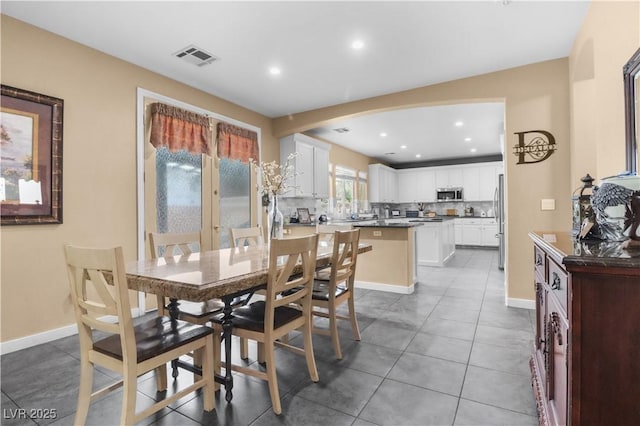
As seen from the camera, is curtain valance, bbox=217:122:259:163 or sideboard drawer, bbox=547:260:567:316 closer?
sideboard drawer, bbox=547:260:567:316

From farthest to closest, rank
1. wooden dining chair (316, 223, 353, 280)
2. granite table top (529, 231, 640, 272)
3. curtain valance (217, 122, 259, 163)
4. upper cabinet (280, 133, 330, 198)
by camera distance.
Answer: upper cabinet (280, 133, 330, 198) → curtain valance (217, 122, 259, 163) → wooden dining chair (316, 223, 353, 280) → granite table top (529, 231, 640, 272)

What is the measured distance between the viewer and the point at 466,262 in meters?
6.65

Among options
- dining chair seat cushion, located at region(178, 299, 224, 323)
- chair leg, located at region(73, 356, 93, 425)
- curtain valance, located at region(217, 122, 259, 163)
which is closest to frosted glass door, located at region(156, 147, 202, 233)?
curtain valance, located at region(217, 122, 259, 163)

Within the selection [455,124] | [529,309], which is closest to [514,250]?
[529,309]

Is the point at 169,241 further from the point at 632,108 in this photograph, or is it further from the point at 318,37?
the point at 632,108

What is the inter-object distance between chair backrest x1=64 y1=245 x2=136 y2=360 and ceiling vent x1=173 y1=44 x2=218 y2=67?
96.5 inches

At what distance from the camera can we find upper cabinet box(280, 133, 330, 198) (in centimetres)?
548

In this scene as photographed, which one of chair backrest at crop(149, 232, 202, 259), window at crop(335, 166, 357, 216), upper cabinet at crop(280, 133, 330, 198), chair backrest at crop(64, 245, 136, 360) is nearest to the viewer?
chair backrest at crop(64, 245, 136, 360)

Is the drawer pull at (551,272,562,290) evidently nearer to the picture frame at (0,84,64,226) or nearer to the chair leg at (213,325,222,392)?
the chair leg at (213,325,222,392)

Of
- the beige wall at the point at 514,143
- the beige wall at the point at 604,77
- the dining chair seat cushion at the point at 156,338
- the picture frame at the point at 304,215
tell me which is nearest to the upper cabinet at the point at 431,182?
the picture frame at the point at 304,215

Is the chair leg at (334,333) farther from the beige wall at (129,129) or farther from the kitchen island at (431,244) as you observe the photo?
the kitchen island at (431,244)

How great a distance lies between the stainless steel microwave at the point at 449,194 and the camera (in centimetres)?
913

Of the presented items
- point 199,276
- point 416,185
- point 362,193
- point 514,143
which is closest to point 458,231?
point 416,185

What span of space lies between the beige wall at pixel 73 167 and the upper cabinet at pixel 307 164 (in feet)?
7.42
